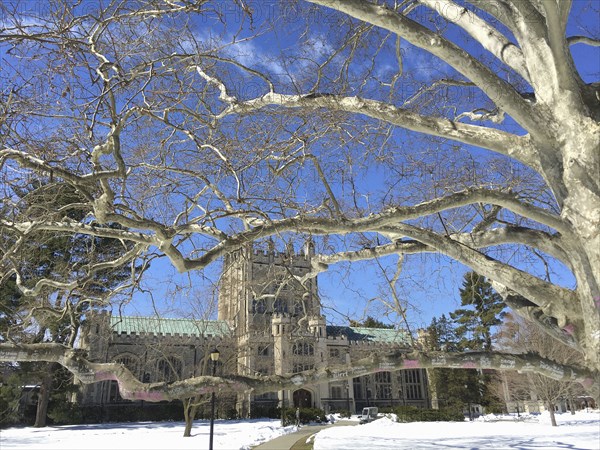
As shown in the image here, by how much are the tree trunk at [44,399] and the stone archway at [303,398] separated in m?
24.7

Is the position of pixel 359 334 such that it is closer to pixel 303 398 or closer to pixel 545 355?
pixel 303 398

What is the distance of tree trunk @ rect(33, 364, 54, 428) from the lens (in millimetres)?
30312

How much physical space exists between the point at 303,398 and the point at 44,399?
2628 centimetres

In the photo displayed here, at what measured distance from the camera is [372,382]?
54.4 meters

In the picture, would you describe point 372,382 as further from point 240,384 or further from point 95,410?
point 240,384

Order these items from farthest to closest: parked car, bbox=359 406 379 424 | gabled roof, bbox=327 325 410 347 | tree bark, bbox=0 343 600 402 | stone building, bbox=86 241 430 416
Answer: gabled roof, bbox=327 325 410 347 → stone building, bbox=86 241 430 416 → parked car, bbox=359 406 379 424 → tree bark, bbox=0 343 600 402

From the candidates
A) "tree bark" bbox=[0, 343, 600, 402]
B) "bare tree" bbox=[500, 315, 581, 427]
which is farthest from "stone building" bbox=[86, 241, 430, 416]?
"tree bark" bbox=[0, 343, 600, 402]

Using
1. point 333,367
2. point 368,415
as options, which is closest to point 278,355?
point 368,415

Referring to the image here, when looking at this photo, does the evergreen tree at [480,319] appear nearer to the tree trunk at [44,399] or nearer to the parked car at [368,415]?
the parked car at [368,415]

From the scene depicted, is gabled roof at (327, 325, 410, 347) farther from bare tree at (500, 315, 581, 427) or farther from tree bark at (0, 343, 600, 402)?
tree bark at (0, 343, 600, 402)

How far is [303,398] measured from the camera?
49.7 m

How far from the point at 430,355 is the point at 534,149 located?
101 inches

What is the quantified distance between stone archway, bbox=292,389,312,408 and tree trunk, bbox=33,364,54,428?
81.1 ft

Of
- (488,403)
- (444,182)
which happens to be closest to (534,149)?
(444,182)
